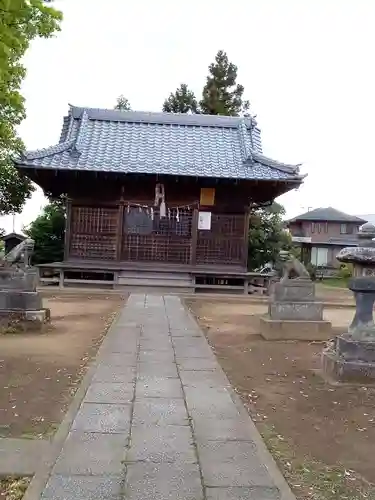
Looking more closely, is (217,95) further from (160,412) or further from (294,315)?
(160,412)

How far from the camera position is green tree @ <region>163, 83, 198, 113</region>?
106 ft

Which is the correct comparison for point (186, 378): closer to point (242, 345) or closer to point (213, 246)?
point (242, 345)

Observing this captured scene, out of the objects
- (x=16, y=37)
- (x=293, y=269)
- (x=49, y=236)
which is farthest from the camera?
(x=49, y=236)

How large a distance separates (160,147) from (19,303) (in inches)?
445

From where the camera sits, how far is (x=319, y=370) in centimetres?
663

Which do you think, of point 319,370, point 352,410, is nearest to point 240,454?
point 352,410

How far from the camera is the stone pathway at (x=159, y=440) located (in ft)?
10.2

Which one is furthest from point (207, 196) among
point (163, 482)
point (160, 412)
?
point (163, 482)

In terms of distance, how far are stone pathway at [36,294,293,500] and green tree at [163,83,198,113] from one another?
27.2 metres

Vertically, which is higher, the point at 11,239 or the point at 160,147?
the point at 160,147

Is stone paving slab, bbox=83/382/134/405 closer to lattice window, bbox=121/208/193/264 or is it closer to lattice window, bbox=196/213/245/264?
lattice window, bbox=121/208/193/264

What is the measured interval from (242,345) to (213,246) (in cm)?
979

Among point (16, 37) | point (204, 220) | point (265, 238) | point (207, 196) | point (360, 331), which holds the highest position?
point (16, 37)

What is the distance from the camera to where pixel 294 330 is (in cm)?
909
